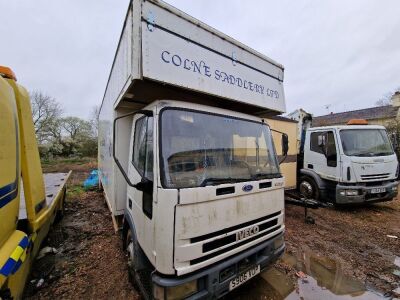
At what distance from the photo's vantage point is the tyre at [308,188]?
6.00 metres

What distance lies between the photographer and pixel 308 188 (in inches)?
245

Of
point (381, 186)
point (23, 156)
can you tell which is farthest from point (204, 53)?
point (381, 186)

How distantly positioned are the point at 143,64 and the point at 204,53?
29.8 inches

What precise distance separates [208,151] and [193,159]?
0.21m

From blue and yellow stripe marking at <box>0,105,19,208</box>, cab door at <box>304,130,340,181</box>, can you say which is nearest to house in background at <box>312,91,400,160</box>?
cab door at <box>304,130,340,181</box>

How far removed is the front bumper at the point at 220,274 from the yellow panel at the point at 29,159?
159 centimetres

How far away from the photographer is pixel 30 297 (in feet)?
8.30

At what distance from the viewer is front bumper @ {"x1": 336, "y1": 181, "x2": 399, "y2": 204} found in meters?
5.12

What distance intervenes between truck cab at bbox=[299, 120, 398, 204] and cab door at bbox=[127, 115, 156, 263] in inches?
197

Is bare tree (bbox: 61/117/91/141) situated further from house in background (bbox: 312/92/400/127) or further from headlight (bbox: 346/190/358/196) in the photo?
headlight (bbox: 346/190/358/196)

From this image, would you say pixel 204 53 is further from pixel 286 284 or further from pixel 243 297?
pixel 286 284

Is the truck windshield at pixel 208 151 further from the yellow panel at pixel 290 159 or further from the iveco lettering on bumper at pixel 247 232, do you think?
the yellow panel at pixel 290 159

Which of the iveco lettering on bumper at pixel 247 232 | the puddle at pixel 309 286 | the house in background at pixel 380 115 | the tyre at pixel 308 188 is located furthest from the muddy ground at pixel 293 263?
the house in background at pixel 380 115

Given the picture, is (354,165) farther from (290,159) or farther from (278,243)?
(278,243)
